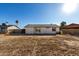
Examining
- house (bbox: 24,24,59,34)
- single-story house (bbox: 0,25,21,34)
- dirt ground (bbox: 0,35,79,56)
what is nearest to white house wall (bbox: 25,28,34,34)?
house (bbox: 24,24,59,34)

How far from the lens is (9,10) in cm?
1095

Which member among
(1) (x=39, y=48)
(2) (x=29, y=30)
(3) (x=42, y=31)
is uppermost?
(2) (x=29, y=30)

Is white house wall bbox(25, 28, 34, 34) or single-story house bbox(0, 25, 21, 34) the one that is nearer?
white house wall bbox(25, 28, 34, 34)

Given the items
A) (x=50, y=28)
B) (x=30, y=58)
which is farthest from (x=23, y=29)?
(x=30, y=58)

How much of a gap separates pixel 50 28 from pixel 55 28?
62cm

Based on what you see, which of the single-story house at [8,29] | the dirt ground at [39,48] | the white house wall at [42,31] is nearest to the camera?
the dirt ground at [39,48]

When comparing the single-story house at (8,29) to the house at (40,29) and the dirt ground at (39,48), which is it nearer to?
the house at (40,29)

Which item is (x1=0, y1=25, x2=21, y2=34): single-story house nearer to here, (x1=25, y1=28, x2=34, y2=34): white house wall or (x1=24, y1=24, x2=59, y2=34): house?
(x1=25, y1=28, x2=34, y2=34): white house wall

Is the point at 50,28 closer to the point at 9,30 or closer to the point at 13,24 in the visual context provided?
the point at 9,30

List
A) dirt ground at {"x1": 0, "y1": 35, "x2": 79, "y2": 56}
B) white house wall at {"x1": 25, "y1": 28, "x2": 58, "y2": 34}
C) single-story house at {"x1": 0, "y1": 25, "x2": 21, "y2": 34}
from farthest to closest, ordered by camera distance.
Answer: single-story house at {"x1": 0, "y1": 25, "x2": 21, "y2": 34}
white house wall at {"x1": 25, "y1": 28, "x2": 58, "y2": 34}
dirt ground at {"x1": 0, "y1": 35, "x2": 79, "y2": 56}

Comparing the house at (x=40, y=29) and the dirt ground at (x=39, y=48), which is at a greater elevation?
the house at (x=40, y=29)

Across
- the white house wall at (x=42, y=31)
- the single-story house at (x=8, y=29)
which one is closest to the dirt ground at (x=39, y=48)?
the white house wall at (x=42, y=31)

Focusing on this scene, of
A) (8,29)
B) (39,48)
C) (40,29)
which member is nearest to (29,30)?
(40,29)

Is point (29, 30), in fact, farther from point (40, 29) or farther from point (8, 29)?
point (8, 29)
